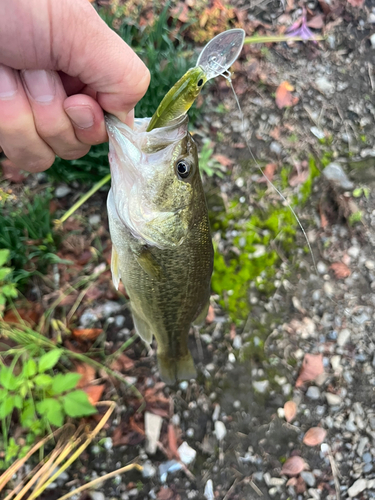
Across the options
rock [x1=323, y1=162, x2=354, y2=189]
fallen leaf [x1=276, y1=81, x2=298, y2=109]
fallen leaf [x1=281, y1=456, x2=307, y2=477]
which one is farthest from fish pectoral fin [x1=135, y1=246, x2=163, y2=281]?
fallen leaf [x1=276, y1=81, x2=298, y2=109]

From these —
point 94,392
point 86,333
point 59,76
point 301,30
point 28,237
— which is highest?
point 59,76

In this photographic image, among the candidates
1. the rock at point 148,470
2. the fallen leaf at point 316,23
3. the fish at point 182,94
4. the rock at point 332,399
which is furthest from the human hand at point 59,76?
the fallen leaf at point 316,23

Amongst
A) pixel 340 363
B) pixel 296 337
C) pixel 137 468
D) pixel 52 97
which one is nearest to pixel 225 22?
pixel 52 97

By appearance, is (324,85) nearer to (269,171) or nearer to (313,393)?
(269,171)

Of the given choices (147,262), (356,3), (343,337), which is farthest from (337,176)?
(147,262)

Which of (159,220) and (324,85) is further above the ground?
(159,220)
